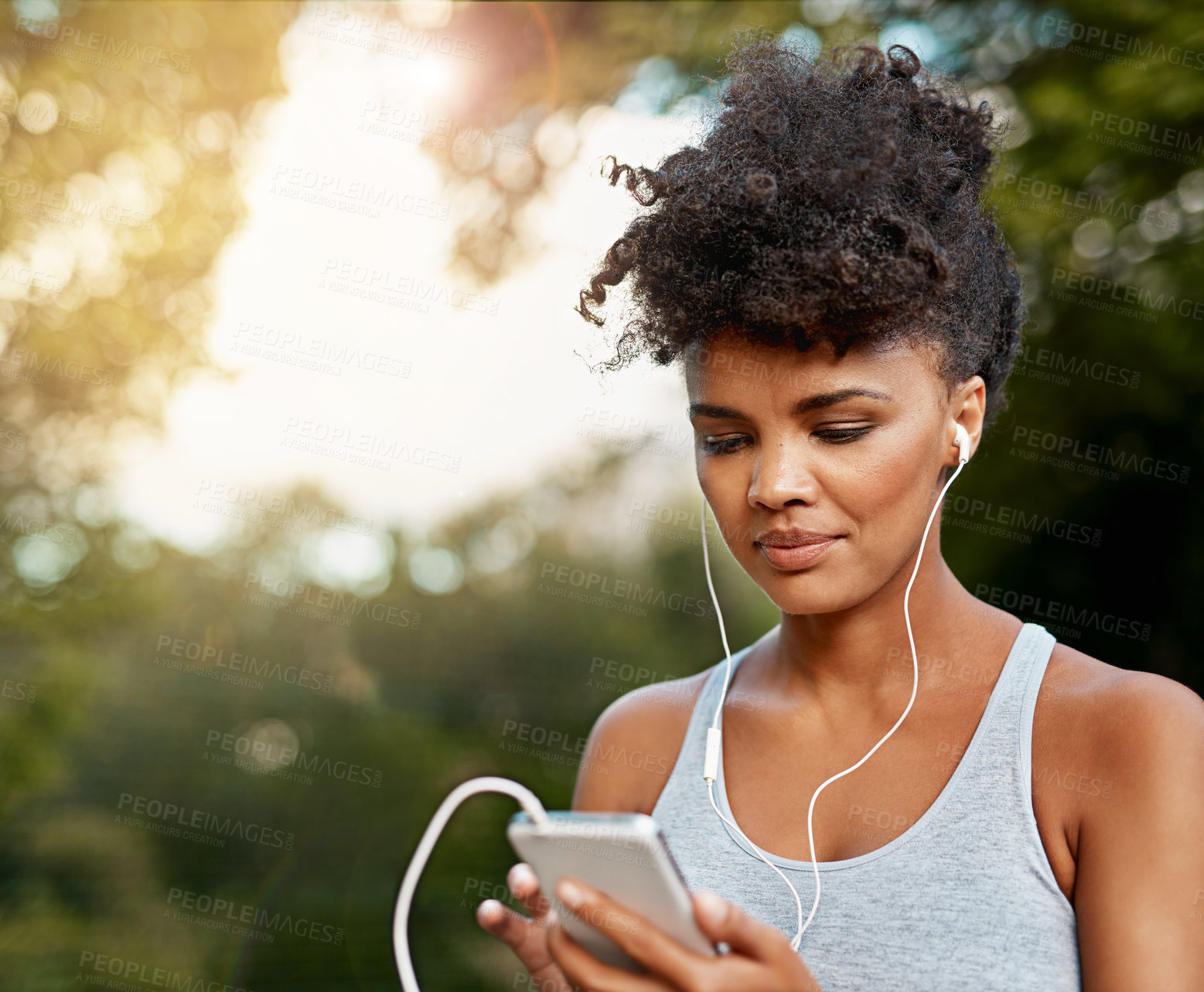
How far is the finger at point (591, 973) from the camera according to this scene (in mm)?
1202

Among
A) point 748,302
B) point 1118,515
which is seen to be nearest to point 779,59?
point 748,302

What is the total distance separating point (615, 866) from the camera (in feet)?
3.72

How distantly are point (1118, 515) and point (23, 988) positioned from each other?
205 inches

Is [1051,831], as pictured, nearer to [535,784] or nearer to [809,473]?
[809,473]

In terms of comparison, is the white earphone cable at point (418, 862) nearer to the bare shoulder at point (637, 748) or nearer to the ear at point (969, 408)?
the bare shoulder at point (637, 748)

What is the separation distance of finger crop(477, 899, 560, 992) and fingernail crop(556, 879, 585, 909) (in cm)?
22

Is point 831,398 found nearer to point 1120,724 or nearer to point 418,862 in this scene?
point 1120,724

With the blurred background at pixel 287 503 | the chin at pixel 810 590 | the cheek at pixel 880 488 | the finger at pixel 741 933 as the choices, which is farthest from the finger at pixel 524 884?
the blurred background at pixel 287 503

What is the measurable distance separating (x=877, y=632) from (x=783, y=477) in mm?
438

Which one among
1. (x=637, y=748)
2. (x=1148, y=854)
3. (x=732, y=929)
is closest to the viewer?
(x=732, y=929)

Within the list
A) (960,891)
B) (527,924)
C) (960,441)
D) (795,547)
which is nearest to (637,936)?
(527,924)

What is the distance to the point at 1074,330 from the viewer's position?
11.8ft

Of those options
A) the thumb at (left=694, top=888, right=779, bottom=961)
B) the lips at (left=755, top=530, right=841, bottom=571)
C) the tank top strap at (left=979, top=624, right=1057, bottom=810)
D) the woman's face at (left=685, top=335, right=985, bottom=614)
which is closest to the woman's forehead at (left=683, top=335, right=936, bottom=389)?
the woman's face at (left=685, top=335, right=985, bottom=614)

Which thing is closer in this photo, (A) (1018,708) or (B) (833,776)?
(A) (1018,708)
